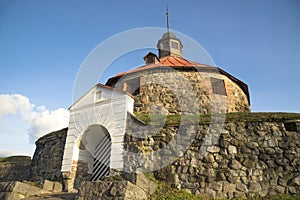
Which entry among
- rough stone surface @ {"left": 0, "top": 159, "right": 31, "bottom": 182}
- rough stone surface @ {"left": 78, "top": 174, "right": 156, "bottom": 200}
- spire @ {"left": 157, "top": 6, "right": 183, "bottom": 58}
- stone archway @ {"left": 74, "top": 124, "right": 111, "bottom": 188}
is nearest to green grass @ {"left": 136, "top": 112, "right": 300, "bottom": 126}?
rough stone surface @ {"left": 78, "top": 174, "right": 156, "bottom": 200}

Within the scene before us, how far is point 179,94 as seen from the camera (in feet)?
42.0

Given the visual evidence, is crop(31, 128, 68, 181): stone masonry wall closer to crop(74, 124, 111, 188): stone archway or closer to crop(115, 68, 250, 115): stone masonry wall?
crop(74, 124, 111, 188): stone archway

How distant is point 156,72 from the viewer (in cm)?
1337

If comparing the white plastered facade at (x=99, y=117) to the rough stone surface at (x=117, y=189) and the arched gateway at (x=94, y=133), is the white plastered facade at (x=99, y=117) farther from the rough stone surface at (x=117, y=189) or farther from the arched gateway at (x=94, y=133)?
the rough stone surface at (x=117, y=189)

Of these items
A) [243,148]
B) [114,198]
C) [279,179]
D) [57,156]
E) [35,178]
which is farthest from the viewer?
[35,178]

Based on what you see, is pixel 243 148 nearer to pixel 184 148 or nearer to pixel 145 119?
pixel 184 148

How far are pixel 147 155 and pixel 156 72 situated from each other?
675 centimetres

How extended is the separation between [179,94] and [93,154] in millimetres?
5540

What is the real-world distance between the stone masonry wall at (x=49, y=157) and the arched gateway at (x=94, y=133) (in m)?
0.80

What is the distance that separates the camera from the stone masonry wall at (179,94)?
12281mm

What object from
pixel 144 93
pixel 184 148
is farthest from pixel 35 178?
pixel 184 148

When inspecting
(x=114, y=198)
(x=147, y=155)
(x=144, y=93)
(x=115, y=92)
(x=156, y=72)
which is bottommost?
(x=114, y=198)

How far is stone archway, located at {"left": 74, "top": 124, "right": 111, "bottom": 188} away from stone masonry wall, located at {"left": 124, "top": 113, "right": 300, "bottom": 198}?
2340mm

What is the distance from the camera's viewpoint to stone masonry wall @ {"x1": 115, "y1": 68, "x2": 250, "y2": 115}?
40.3 feet
